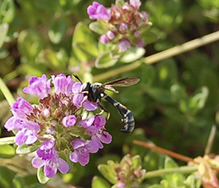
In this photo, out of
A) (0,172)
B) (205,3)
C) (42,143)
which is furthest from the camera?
(205,3)

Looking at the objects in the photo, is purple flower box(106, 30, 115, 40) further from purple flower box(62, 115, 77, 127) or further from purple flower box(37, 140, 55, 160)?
purple flower box(37, 140, 55, 160)

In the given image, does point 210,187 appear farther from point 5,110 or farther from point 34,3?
point 34,3

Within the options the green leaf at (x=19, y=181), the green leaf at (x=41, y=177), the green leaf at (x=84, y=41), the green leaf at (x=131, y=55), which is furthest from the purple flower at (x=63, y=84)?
the green leaf at (x=84, y=41)

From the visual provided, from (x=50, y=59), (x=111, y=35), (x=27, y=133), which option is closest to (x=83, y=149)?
(x=27, y=133)

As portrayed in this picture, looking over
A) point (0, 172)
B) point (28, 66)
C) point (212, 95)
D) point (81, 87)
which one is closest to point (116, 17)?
point (81, 87)

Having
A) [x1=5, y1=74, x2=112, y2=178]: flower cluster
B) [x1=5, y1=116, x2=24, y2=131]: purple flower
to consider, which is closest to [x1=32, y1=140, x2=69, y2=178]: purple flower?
[x1=5, y1=74, x2=112, y2=178]: flower cluster

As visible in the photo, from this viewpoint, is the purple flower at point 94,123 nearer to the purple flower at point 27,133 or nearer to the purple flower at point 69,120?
the purple flower at point 69,120
